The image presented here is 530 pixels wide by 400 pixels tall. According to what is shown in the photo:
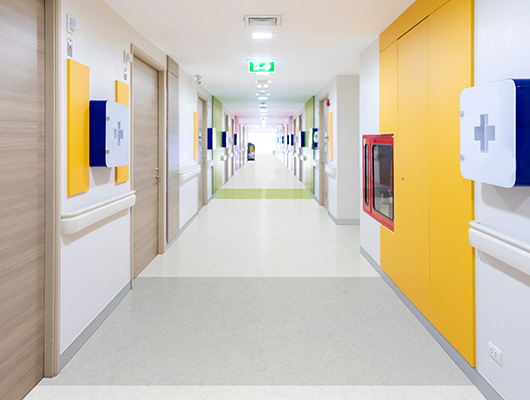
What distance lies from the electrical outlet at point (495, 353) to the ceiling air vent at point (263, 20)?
3.33 meters

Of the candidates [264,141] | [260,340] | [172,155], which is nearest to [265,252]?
[172,155]

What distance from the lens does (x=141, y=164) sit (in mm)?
4711

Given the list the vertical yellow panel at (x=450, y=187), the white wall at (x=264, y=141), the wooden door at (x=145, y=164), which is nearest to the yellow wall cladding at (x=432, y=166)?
the vertical yellow panel at (x=450, y=187)

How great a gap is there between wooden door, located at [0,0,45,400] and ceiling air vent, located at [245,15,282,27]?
6.79ft

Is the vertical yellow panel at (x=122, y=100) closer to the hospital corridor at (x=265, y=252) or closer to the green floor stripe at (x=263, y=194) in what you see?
the hospital corridor at (x=265, y=252)

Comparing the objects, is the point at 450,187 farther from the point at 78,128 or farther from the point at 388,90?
the point at 78,128

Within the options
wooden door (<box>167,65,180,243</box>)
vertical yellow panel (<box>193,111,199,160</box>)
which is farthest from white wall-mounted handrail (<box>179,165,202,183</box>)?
vertical yellow panel (<box>193,111,199,160</box>)

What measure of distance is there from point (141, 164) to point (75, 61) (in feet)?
6.40

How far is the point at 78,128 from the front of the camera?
2883 millimetres

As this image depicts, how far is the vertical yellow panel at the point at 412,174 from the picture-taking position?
3275 mm

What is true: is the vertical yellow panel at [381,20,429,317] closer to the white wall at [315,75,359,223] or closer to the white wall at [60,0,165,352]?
the white wall at [60,0,165,352]

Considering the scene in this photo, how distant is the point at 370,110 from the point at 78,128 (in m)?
3.39

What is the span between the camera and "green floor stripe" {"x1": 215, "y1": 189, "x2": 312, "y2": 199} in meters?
11.3

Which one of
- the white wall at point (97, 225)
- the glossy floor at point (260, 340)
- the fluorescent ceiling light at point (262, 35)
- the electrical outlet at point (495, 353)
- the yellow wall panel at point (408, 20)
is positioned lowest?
the glossy floor at point (260, 340)
